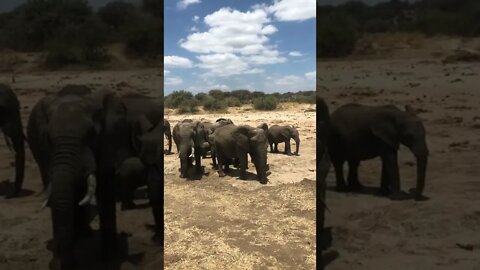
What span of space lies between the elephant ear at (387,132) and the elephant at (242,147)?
342 inches

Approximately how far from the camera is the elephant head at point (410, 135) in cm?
328

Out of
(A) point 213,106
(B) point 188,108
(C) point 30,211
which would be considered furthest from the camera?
(A) point 213,106

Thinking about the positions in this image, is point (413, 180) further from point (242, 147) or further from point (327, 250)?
point (242, 147)

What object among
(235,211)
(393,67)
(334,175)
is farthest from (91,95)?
(235,211)

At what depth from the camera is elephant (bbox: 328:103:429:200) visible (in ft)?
10.8

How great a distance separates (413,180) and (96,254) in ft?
7.19

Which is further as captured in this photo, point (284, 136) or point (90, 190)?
point (284, 136)

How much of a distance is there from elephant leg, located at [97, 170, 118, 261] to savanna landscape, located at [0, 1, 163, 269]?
5 centimetres

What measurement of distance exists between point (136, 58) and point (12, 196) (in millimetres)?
1254

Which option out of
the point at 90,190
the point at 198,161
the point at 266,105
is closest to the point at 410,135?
the point at 90,190

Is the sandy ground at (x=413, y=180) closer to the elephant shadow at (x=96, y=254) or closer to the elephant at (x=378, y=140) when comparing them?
the elephant at (x=378, y=140)

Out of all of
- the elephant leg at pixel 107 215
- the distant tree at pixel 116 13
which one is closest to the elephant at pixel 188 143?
the elephant leg at pixel 107 215

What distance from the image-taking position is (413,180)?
3.33 meters

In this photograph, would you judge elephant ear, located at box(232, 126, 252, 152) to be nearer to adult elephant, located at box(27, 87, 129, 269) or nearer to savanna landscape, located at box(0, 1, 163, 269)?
savanna landscape, located at box(0, 1, 163, 269)
